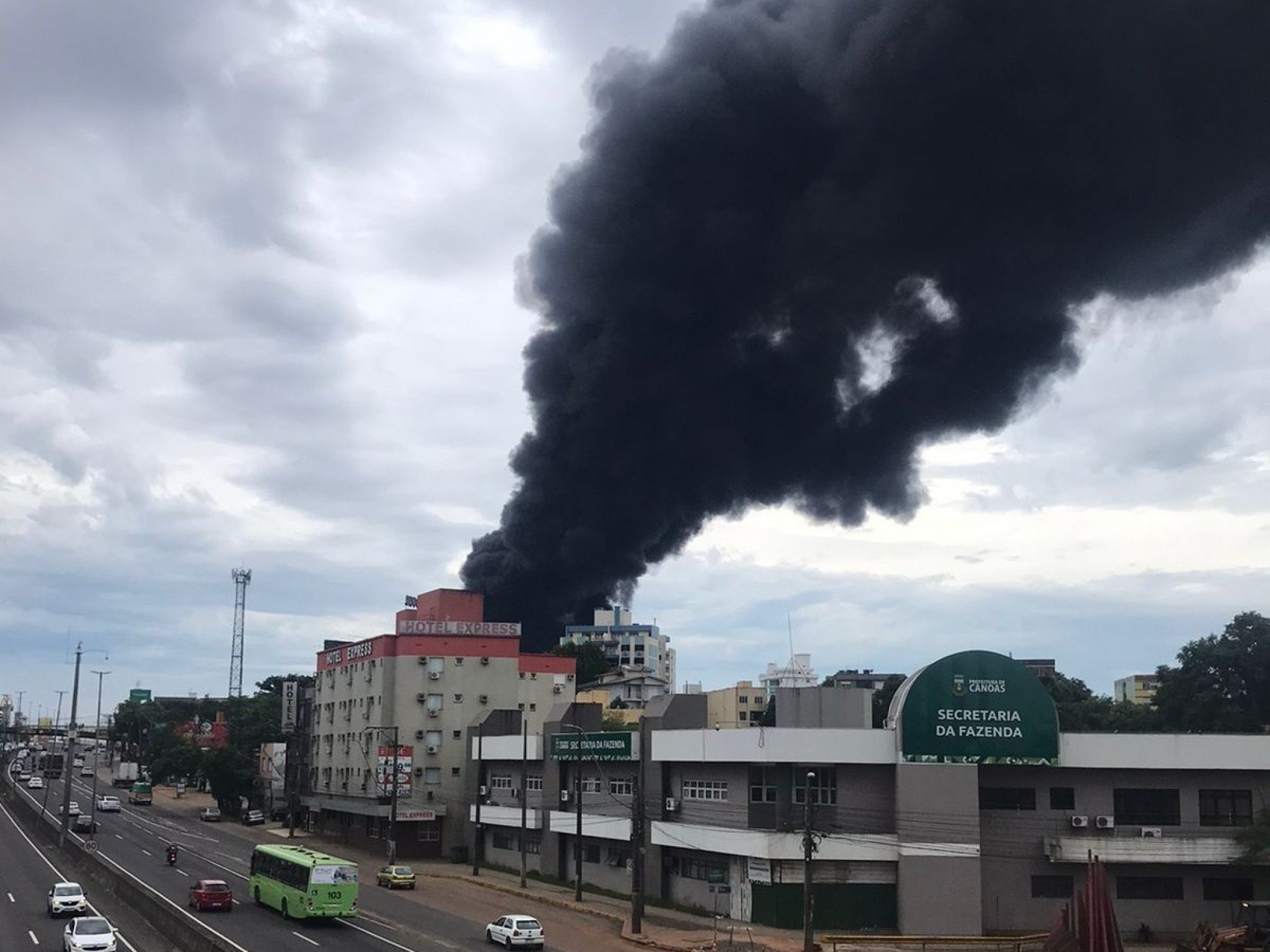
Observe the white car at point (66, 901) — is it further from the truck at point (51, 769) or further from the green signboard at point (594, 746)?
the truck at point (51, 769)

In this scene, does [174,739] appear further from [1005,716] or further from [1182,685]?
[1005,716]

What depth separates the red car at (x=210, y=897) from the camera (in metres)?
56.1

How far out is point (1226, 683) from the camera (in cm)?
11944

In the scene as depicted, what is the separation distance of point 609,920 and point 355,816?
53595 mm

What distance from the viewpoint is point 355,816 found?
108 metres

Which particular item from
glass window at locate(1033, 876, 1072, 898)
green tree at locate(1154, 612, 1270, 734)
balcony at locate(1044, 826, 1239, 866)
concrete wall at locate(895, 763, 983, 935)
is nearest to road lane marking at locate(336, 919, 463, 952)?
concrete wall at locate(895, 763, 983, 935)

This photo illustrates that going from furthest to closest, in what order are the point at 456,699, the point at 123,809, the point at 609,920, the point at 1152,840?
the point at 123,809
the point at 456,699
the point at 609,920
the point at 1152,840

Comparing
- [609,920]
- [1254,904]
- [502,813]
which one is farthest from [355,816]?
[1254,904]

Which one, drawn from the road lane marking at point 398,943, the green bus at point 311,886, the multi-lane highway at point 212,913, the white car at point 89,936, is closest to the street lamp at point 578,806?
the multi-lane highway at point 212,913

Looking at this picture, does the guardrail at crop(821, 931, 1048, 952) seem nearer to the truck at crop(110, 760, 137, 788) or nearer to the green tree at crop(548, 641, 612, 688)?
the green tree at crop(548, 641, 612, 688)

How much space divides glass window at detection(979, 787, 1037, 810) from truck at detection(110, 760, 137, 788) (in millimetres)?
137800

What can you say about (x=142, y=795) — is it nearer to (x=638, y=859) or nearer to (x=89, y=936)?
(x=638, y=859)

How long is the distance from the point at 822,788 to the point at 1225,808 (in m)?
18.1

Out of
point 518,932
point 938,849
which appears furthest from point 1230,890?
point 518,932
